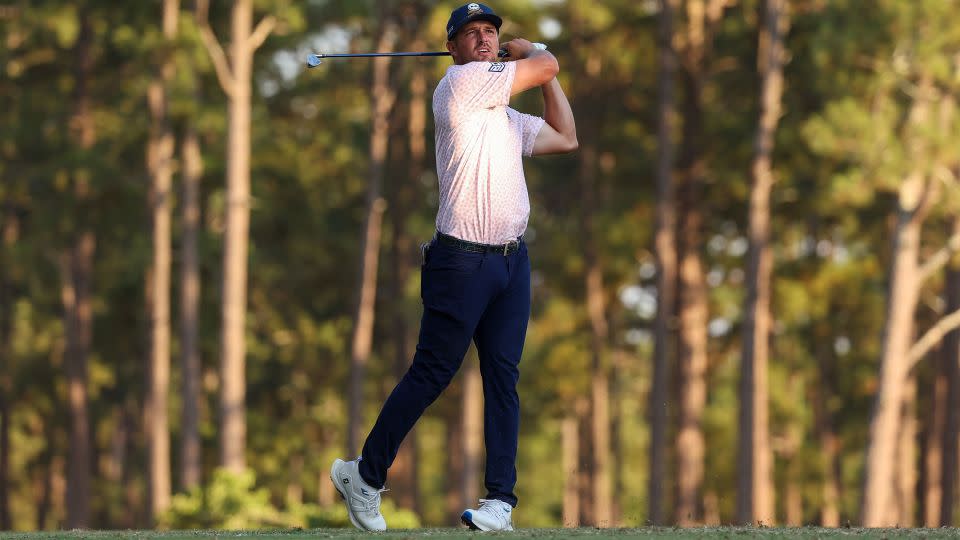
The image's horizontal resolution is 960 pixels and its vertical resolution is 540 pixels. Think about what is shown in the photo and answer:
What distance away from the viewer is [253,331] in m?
40.4

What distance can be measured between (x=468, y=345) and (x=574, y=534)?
105 cm

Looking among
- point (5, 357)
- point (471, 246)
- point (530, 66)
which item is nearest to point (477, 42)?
point (530, 66)

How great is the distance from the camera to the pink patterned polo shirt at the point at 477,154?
773 centimetres

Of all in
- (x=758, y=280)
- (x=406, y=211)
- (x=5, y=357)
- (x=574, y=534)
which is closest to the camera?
(x=574, y=534)

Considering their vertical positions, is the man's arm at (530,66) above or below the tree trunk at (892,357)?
above

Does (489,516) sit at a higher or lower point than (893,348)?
higher

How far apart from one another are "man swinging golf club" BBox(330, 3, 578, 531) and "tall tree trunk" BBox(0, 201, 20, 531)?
2936 centimetres

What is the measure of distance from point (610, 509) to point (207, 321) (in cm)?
1501

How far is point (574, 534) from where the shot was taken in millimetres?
Result: 7410

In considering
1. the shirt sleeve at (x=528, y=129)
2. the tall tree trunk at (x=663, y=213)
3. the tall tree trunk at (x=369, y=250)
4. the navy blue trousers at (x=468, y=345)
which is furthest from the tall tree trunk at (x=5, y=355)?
the shirt sleeve at (x=528, y=129)

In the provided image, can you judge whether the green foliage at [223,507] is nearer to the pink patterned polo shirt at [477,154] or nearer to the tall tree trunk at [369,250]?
the pink patterned polo shirt at [477,154]

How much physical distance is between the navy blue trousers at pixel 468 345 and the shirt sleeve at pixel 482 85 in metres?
0.62

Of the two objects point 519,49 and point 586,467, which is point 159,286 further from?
point 519,49

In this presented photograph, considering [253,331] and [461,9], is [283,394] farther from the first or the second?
[461,9]
